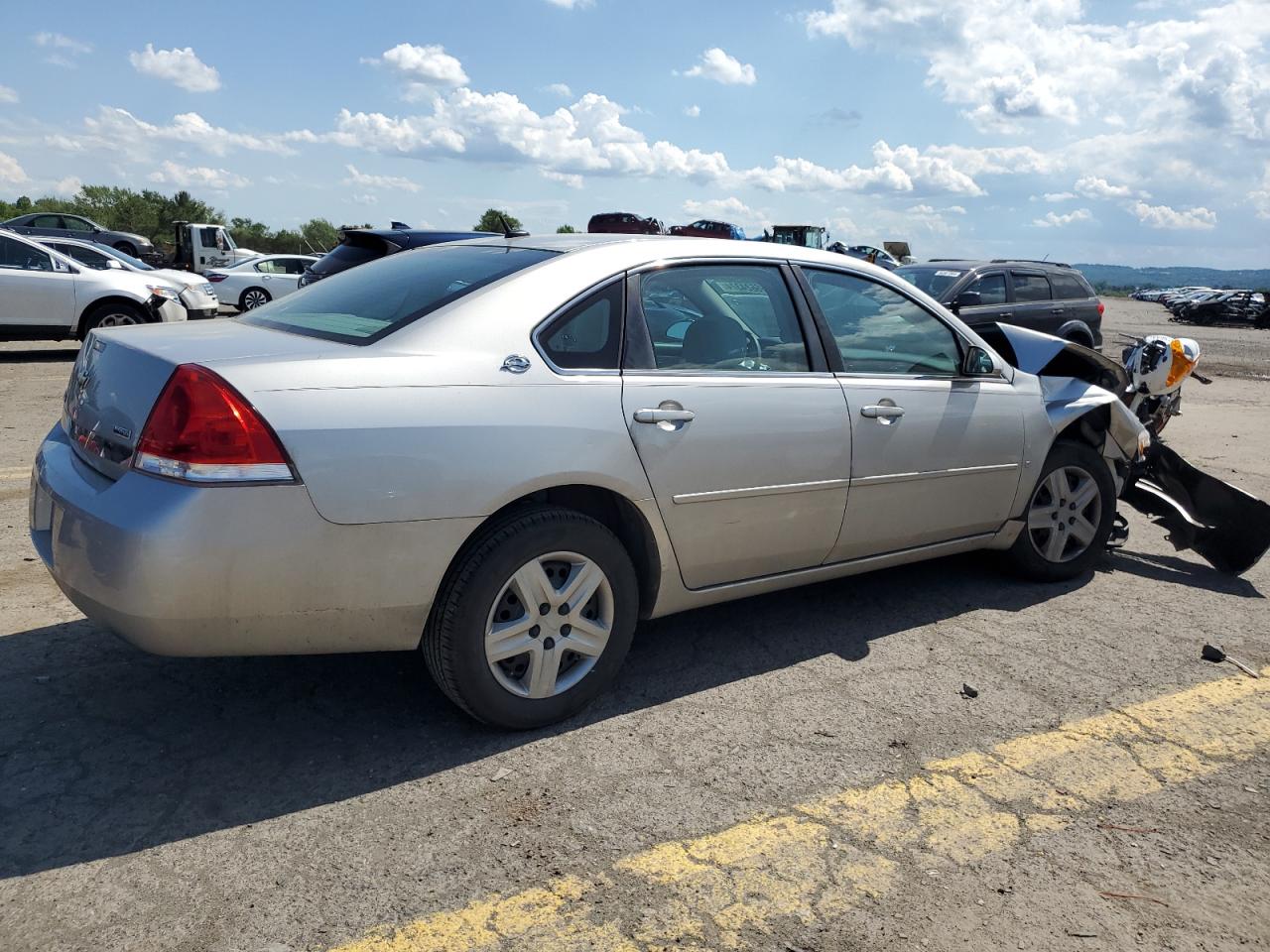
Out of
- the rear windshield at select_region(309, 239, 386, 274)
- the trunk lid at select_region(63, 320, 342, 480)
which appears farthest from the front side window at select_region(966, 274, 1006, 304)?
the trunk lid at select_region(63, 320, 342, 480)

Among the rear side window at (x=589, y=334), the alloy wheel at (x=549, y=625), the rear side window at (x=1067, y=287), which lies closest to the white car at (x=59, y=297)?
the rear side window at (x=589, y=334)

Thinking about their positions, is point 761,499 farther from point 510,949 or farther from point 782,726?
point 510,949

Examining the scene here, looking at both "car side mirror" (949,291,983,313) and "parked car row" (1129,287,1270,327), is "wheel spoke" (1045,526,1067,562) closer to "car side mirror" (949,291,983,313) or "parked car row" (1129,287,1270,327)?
"car side mirror" (949,291,983,313)

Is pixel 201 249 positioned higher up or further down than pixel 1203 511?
higher up

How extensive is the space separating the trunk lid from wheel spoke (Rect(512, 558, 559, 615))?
2.90 ft

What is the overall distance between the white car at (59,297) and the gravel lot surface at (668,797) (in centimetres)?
960

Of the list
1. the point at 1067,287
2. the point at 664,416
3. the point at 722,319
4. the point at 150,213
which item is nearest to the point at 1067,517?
the point at 722,319

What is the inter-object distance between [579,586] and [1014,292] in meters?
11.9

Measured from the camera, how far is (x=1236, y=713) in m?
3.64

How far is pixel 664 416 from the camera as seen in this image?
336 cm

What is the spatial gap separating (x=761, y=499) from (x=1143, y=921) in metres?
1.73

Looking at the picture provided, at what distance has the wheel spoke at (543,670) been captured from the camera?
3195 millimetres

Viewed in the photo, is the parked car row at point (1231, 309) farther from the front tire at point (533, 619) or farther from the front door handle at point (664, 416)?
the front tire at point (533, 619)

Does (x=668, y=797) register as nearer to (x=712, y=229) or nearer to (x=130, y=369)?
(x=130, y=369)
